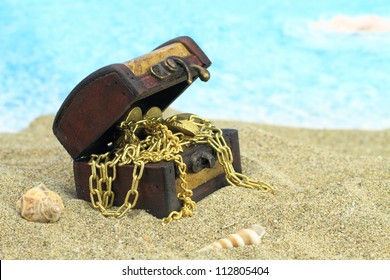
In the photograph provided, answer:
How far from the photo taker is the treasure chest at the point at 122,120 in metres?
3.56

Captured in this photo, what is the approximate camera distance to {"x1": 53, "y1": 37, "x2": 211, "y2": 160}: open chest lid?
3.55 m

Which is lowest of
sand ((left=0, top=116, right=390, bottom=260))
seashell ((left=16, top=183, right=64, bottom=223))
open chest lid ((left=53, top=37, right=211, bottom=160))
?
sand ((left=0, top=116, right=390, bottom=260))

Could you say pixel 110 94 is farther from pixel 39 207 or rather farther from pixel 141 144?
pixel 39 207

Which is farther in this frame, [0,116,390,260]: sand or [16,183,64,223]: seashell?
[16,183,64,223]: seashell

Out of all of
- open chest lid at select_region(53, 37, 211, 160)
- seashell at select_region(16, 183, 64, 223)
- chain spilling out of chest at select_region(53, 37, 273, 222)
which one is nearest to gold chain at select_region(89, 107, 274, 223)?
chain spilling out of chest at select_region(53, 37, 273, 222)

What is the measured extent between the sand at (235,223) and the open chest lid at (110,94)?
382 mm

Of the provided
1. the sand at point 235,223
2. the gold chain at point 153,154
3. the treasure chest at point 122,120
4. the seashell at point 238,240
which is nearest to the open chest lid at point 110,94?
the treasure chest at point 122,120

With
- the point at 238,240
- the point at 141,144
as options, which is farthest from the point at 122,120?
the point at 238,240

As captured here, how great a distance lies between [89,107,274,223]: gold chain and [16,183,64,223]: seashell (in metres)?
0.29

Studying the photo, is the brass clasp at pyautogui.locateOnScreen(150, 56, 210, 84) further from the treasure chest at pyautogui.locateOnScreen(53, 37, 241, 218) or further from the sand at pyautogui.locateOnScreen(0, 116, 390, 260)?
the sand at pyautogui.locateOnScreen(0, 116, 390, 260)

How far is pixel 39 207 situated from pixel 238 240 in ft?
3.41

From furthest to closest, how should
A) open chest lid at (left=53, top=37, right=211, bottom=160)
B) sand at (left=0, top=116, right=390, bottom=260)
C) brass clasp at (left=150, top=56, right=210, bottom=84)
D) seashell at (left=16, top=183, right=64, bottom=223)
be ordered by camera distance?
brass clasp at (left=150, top=56, right=210, bottom=84), open chest lid at (left=53, top=37, right=211, bottom=160), seashell at (left=16, top=183, right=64, bottom=223), sand at (left=0, top=116, right=390, bottom=260)

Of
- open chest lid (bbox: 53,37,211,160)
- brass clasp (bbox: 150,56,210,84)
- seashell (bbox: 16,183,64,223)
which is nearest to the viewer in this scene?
seashell (bbox: 16,183,64,223)

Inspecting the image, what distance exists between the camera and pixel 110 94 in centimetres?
358
